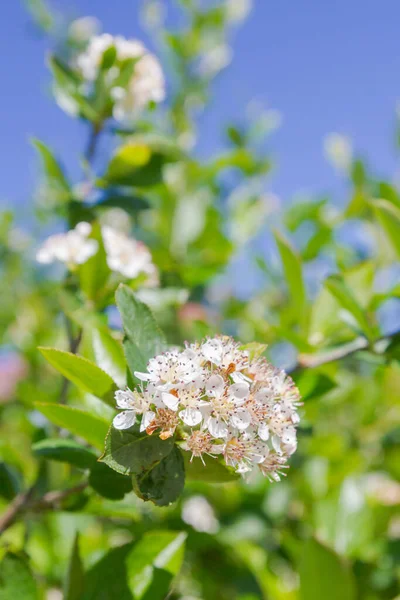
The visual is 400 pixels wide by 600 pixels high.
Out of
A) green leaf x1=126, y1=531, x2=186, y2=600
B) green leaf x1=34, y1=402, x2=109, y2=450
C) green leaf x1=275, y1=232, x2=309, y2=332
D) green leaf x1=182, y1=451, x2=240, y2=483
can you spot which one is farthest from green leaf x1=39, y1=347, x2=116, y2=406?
green leaf x1=275, y1=232, x2=309, y2=332

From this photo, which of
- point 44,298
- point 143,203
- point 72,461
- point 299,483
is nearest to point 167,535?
point 72,461

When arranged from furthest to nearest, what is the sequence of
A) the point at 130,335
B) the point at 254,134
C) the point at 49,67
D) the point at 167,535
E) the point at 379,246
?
the point at 254,134, the point at 379,246, the point at 49,67, the point at 167,535, the point at 130,335

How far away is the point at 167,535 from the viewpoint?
97cm

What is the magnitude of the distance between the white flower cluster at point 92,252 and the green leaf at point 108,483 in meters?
0.51

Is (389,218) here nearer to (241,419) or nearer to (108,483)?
(241,419)

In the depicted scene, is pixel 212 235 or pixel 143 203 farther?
pixel 212 235

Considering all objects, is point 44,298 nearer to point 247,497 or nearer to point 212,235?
point 212,235

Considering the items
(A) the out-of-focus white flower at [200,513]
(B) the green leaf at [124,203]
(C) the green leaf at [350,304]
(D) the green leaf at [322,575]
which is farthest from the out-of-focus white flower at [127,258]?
(A) the out-of-focus white flower at [200,513]

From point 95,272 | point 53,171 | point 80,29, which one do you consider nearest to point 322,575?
point 95,272

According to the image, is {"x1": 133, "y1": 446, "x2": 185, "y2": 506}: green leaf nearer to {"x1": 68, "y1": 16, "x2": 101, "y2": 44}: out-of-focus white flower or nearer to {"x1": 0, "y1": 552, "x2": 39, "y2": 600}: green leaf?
{"x1": 0, "y1": 552, "x2": 39, "y2": 600}: green leaf

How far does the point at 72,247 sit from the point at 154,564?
66cm

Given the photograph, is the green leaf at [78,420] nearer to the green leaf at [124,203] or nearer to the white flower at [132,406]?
the white flower at [132,406]

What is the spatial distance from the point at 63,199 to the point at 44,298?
1.38m

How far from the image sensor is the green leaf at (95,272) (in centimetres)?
121
